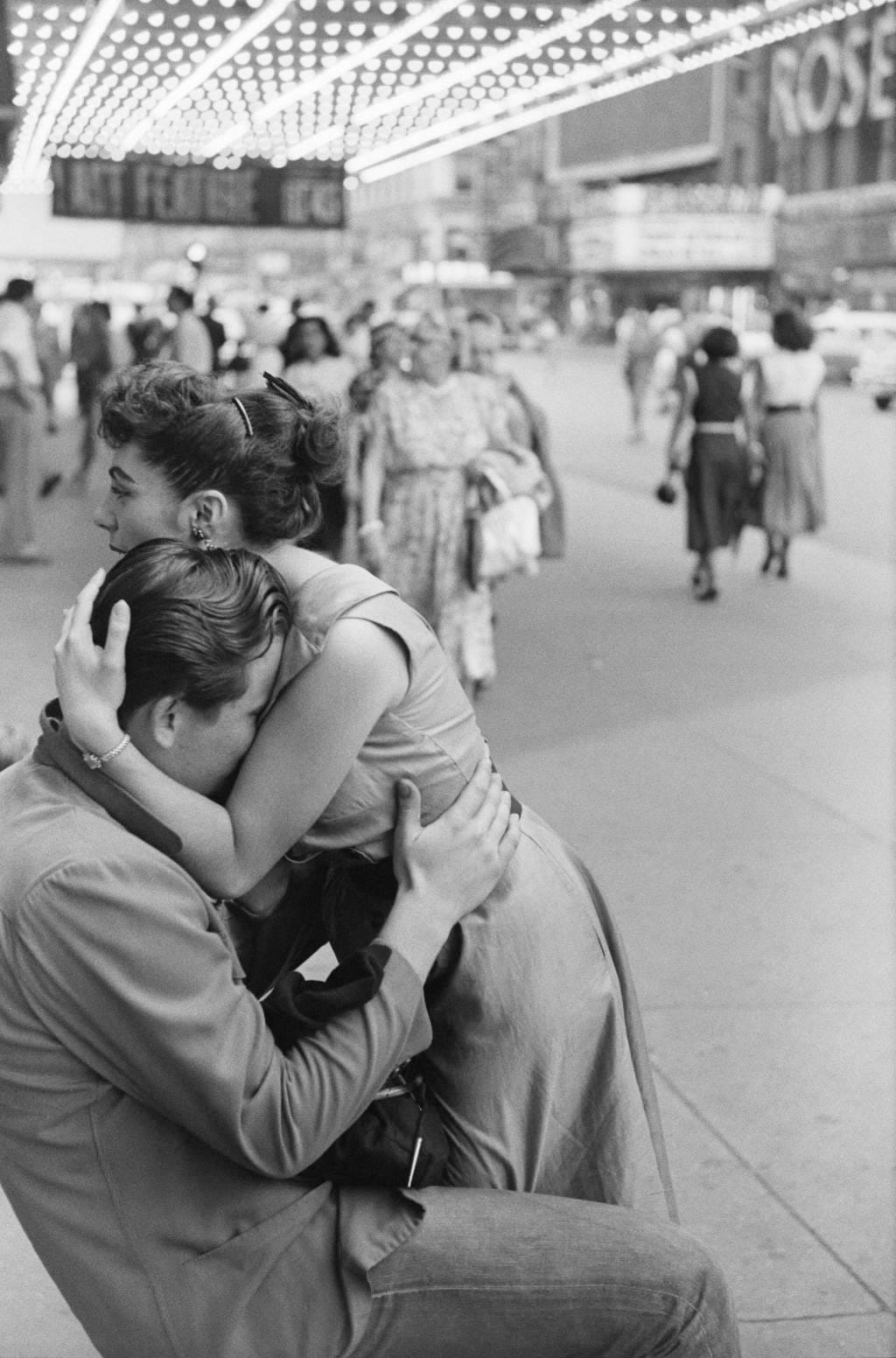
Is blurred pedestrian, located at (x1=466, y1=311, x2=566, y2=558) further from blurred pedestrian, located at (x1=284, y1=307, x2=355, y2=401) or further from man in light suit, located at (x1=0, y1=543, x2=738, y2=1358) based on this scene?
man in light suit, located at (x1=0, y1=543, x2=738, y2=1358)

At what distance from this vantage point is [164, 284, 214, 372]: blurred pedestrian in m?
15.8

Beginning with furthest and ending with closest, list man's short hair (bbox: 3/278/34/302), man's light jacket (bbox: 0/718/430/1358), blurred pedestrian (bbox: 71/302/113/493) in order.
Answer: blurred pedestrian (bbox: 71/302/113/493)
man's short hair (bbox: 3/278/34/302)
man's light jacket (bbox: 0/718/430/1358)

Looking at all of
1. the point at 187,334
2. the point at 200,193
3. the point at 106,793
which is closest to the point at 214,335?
the point at 200,193

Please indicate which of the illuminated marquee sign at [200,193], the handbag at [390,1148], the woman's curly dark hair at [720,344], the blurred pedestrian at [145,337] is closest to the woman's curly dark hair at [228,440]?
the handbag at [390,1148]

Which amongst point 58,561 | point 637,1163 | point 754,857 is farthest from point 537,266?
point 637,1163

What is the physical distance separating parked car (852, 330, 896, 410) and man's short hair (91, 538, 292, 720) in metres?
29.7

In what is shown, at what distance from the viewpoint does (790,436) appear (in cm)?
1220

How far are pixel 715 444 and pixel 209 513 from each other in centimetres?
977

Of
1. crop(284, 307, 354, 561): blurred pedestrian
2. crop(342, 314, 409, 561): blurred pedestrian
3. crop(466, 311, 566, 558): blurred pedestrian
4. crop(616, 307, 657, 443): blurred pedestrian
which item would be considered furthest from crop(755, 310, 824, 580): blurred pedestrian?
crop(616, 307, 657, 443): blurred pedestrian

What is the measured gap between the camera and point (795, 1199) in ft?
12.3

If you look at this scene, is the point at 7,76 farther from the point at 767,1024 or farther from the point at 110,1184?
the point at 110,1184

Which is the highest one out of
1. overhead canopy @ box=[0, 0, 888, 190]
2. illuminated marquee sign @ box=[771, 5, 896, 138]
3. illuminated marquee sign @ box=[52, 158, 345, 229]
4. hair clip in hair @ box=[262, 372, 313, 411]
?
illuminated marquee sign @ box=[771, 5, 896, 138]

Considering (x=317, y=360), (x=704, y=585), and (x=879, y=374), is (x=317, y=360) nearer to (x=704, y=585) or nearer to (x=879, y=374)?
(x=704, y=585)

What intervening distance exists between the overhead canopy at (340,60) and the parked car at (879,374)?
1109 centimetres
